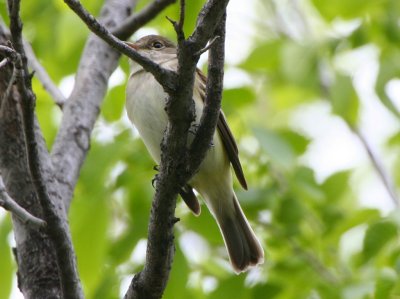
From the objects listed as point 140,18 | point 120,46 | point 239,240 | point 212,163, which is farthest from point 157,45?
point 120,46

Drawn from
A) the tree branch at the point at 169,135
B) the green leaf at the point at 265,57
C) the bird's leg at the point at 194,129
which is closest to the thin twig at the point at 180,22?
the tree branch at the point at 169,135

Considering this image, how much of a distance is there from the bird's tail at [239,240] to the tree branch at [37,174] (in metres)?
1.61

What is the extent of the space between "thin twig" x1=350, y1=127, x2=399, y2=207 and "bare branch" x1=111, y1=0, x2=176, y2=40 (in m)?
1.79

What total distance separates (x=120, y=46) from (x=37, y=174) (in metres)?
0.59

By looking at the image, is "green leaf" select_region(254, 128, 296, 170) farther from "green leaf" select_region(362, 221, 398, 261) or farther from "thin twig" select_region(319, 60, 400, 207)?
"thin twig" select_region(319, 60, 400, 207)

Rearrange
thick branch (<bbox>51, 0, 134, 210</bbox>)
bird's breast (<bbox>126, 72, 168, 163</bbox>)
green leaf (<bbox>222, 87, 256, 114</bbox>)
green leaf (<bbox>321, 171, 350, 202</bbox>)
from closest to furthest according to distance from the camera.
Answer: thick branch (<bbox>51, 0, 134, 210</bbox>) → bird's breast (<bbox>126, 72, 168, 163</bbox>) → green leaf (<bbox>321, 171, 350, 202</bbox>) → green leaf (<bbox>222, 87, 256, 114</bbox>)

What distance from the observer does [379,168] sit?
5.60m

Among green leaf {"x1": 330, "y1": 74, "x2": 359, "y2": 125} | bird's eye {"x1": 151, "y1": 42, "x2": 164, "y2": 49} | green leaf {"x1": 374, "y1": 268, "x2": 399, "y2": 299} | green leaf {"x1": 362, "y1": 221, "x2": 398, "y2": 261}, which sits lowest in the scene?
green leaf {"x1": 374, "y1": 268, "x2": 399, "y2": 299}

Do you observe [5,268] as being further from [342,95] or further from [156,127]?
[342,95]

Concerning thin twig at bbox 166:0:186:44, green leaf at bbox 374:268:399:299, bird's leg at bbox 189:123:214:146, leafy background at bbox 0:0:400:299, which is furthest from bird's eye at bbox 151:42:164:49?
thin twig at bbox 166:0:186:44

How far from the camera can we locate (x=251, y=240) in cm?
462

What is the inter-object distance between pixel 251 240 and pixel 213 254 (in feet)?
4.34

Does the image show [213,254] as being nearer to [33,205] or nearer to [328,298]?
[328,298]

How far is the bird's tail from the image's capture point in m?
4.55
